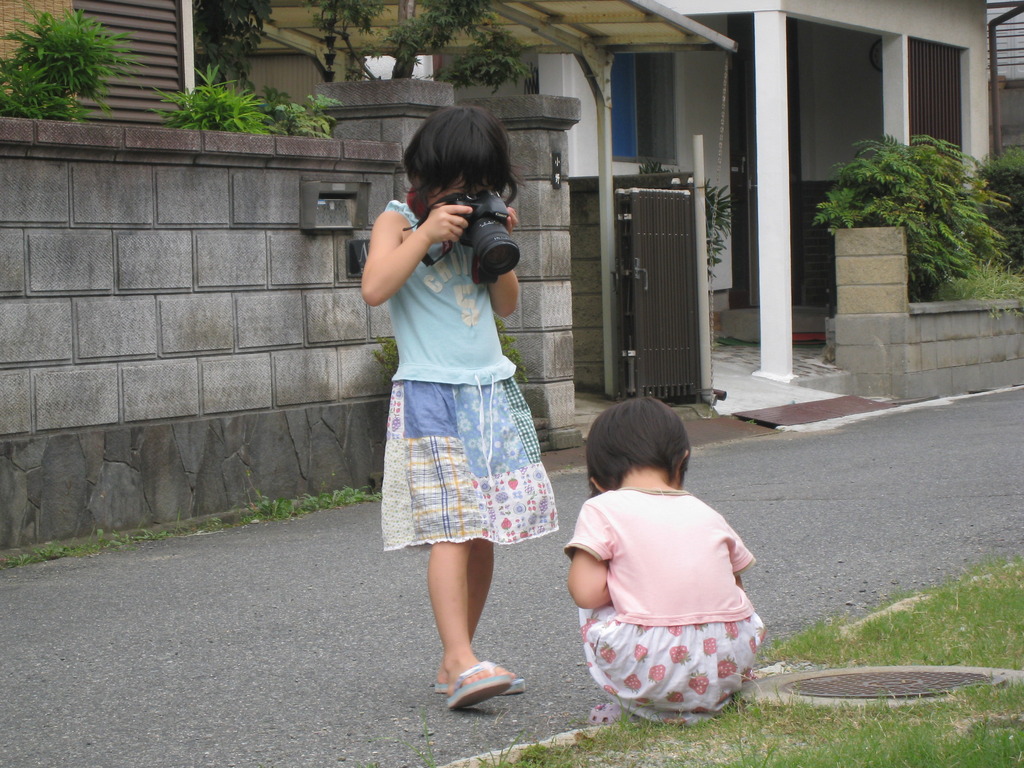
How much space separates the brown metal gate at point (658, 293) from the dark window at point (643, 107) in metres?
3.67

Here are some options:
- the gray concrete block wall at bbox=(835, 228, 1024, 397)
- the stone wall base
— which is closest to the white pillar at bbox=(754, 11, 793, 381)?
the gray concrete block wall at bbox=(835, 228, 1024, 397)

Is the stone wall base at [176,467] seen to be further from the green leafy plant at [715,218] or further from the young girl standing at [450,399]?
the green leafy plant at [715,218]

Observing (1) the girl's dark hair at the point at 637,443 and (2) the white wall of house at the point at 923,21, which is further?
(2) the white wall of house at the point at 923,21

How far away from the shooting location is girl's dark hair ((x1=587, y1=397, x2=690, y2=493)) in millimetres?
3371

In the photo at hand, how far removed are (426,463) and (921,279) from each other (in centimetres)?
1064

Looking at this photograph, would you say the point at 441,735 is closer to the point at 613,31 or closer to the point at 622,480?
the point at 622,480

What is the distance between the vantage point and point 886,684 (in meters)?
3.51

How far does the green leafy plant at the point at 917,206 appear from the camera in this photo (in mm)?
12930

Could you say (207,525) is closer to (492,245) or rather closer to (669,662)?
(492,245)

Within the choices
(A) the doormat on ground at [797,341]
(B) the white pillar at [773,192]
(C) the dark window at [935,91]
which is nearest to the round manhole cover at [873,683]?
(B) the white pillar at [773,192]

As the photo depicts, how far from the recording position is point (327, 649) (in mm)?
4512

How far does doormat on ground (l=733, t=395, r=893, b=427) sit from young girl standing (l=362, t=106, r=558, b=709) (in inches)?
279

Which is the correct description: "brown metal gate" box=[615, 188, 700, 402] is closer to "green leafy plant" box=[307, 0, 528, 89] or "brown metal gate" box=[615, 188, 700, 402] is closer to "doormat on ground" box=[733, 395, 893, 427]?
"doormat on ground" box=[733, 395, 893, 427]

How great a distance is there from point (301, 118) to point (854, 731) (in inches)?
229
